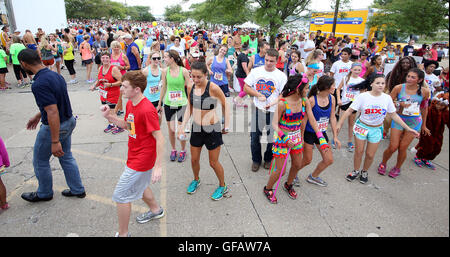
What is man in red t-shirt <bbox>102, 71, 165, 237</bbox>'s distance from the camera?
2.53 metres

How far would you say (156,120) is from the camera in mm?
2576

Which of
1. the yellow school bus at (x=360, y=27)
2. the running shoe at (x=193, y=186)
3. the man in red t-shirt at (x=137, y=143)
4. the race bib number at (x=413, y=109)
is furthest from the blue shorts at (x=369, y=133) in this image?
the yellow school bus at (x=360, y=27)

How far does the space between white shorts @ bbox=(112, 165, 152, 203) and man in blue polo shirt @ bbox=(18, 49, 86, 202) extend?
40.4 inches

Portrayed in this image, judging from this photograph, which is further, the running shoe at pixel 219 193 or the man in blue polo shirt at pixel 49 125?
the running shoe at pixel 219 193

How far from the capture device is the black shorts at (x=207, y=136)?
3.37 m

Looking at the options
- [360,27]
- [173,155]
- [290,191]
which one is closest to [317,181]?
[290,191]

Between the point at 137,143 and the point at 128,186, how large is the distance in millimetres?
438

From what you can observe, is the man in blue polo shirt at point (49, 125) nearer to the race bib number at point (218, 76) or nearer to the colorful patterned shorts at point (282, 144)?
the colorful patterned shorts at point (282, 144)

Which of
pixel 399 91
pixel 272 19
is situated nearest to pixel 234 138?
pixel 399 91

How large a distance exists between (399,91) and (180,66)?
3.69 meters

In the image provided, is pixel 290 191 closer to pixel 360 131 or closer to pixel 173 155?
pixel 360 131

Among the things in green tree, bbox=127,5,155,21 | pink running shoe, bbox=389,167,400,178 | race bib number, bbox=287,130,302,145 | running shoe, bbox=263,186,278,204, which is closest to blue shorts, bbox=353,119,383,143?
pink running shoe, bbox=389,167,400,178
